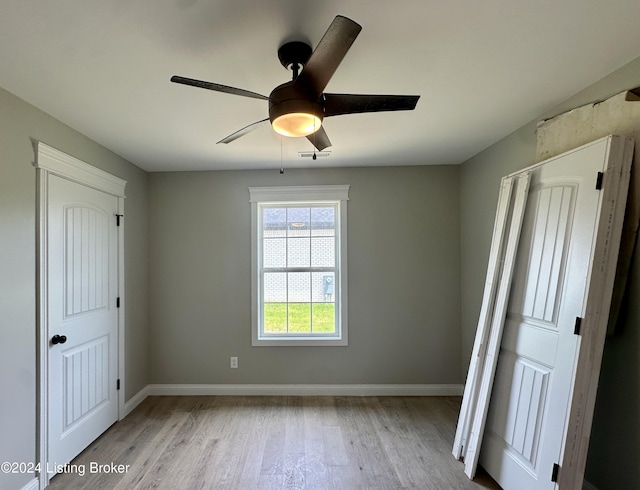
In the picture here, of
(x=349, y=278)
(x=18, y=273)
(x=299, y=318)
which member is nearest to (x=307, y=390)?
(x=299, y=318)

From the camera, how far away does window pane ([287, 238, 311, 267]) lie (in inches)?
136

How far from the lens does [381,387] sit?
3.29 metres

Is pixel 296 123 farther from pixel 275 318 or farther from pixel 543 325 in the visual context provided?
pixel 275 318

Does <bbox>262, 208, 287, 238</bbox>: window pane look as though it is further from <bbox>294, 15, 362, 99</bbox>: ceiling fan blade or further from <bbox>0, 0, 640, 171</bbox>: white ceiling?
<bbox>294, 15, 362, 99</bbox>: ceiling fan blade

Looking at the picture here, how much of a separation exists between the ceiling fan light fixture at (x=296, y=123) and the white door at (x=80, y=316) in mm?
1809

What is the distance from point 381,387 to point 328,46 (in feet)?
10.5

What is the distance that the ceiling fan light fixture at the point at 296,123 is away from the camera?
1319 mm

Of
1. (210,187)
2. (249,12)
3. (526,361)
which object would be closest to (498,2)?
(249,12)

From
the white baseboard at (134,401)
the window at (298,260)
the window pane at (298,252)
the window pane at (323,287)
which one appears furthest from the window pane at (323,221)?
the white baseboard at (134,401)

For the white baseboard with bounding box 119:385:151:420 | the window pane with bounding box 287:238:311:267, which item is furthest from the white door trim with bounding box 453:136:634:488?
the white baseboard with bounding box 119:385:151:420

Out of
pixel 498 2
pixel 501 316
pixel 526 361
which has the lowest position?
pixel 526 361

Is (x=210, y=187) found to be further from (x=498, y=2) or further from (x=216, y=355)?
(x=498, y=2)

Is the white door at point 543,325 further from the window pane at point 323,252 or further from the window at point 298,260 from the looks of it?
the window pane at point 323,252

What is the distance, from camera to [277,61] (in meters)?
1.54
